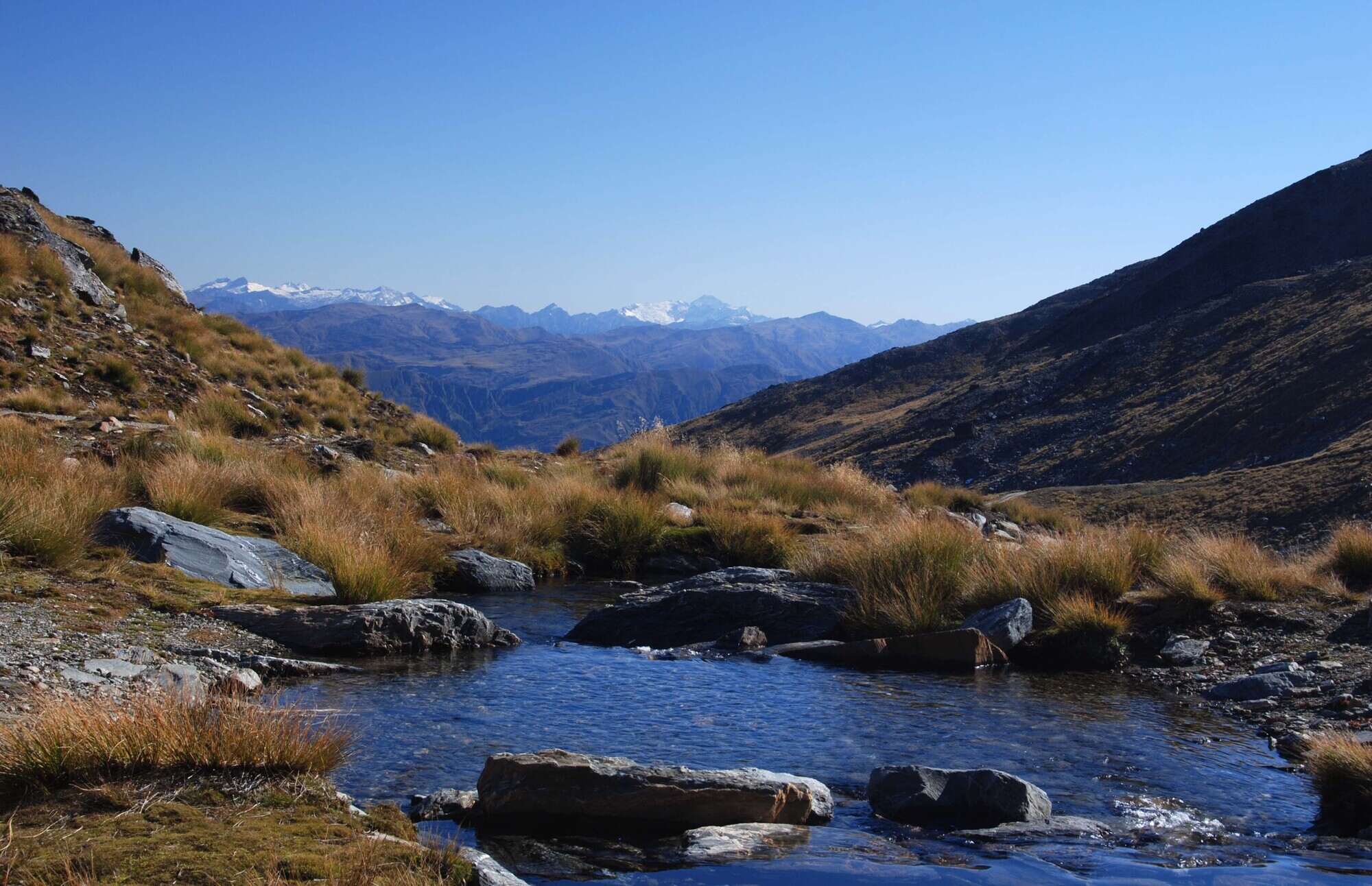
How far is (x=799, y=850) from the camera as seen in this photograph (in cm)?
544

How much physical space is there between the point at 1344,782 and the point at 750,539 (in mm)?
10246

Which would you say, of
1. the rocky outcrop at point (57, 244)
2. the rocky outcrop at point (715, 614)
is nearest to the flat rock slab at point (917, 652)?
the rocky outcrop at point (715, 614)

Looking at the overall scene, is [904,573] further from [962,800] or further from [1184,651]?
[962,800]

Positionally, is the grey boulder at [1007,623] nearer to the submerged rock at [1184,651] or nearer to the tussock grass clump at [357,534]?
the submerged rock at [1184,651]

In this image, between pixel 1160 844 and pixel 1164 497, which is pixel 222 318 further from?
pixel 1160 844

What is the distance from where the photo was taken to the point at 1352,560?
12.6m

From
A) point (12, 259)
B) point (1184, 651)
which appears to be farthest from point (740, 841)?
point (12, 259)

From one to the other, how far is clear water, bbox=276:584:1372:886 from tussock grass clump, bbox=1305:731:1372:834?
0.45ft

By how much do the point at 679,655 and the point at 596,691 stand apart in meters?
1.86

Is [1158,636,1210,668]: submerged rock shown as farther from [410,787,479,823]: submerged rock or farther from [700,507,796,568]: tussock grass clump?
[410,787,479,823]: submerged rock

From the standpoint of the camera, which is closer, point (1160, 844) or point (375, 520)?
point (1160, 844)

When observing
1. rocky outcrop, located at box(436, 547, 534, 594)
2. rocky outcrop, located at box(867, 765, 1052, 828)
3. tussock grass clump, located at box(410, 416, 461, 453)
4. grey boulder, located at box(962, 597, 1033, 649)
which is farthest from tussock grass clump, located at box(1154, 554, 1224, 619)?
tussock grass clump, located at box(410, 416, 461, 453)

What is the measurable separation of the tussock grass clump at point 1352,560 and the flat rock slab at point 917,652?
5.42 m

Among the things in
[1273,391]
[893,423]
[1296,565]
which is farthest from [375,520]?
[893,423]
